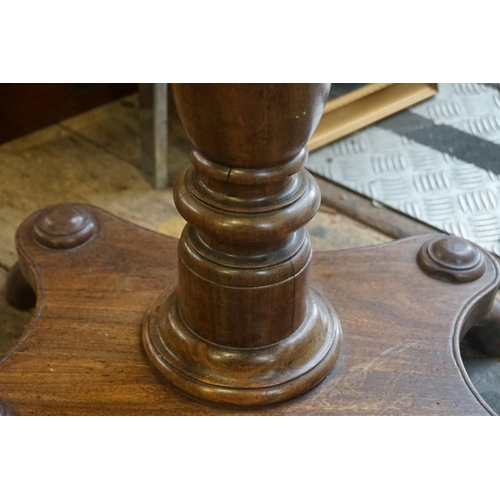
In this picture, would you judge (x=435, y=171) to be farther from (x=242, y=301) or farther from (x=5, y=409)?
(x=5, y=409)

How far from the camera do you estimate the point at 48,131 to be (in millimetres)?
1590

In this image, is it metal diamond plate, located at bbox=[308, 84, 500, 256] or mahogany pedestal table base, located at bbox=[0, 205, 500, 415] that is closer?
mahogany pedestal table base, located at bbox=[0, 205, 500, 415]

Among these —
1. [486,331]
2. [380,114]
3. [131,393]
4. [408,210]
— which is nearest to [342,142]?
[380,114]

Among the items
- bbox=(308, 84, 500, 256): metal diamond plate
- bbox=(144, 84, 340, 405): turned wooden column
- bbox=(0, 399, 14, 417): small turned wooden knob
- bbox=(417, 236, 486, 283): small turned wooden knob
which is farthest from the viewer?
bbox=(308, 84, 500, 256): metal diamond plate

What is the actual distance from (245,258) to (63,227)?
1.30ft

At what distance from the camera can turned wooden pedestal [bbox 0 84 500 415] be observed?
68 cm

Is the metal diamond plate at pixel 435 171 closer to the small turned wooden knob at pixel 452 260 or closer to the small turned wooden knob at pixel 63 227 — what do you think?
the small turned wooden knob at pixel 452 260

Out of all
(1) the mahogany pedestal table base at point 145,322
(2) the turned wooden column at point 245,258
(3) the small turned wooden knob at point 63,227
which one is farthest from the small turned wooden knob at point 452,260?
(3) the small turned wooden knob at point 63,227

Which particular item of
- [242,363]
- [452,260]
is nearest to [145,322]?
[242,363]

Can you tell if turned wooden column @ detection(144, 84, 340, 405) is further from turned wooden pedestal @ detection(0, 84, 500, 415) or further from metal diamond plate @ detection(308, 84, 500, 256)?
metal diamond plate @ detection(308, 84, 500, 256)

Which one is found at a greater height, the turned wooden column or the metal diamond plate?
the turned wooden column

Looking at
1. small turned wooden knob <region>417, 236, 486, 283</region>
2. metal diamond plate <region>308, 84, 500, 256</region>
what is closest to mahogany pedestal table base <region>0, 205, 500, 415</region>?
small turned wooden knob <region>417, 236, 486, 283</region>

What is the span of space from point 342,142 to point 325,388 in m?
0.81

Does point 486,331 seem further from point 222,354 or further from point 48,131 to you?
point 48,131
